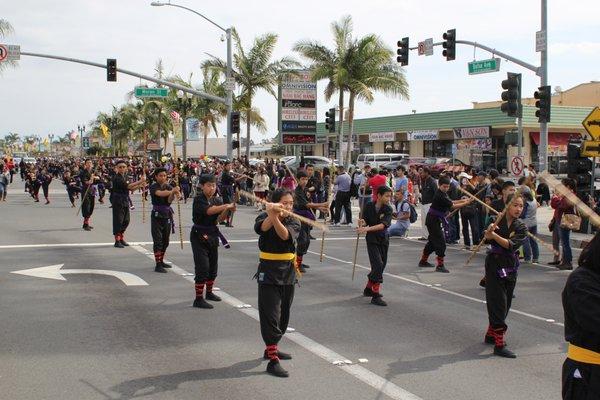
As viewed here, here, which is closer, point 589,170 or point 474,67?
point 589,170

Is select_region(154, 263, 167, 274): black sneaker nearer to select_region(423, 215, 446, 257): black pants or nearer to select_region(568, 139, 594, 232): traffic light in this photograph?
select_region(423, 215, 446, 257): black pants

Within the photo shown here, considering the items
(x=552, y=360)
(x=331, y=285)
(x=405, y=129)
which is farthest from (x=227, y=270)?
(x=405, y=129)

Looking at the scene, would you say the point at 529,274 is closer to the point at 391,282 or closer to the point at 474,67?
the point at 391,282

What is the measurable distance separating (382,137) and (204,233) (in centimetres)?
4748

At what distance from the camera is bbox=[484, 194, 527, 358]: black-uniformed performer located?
7.30 meters

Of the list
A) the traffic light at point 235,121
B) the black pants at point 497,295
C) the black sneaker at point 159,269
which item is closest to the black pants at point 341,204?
the black sneaker at point 159,269

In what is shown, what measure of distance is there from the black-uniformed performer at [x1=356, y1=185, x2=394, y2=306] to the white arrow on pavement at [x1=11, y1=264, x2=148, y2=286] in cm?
368

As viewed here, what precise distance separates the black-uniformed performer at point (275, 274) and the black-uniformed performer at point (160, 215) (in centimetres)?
538

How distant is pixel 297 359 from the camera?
22.7ft

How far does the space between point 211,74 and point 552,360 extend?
40625mm

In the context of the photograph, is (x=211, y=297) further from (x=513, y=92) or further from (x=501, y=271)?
(x=513, y=92)

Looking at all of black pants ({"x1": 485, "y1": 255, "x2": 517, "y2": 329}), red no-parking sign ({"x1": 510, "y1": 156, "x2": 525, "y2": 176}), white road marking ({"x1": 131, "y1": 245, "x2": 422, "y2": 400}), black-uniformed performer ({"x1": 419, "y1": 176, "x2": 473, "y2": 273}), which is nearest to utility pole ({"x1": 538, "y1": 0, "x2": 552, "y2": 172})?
red no-parking sign ({"x1": 510, "y1": 156, "x2": 525, "y2": 176})

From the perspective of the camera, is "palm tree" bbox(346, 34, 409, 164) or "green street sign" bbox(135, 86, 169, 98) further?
"palm tree" bbox(346, 34, 409, 164)

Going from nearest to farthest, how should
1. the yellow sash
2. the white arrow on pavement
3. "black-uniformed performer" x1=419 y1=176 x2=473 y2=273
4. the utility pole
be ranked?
the yellow sash
the white arrow on pavement
"black-uniformed performer" x1=419 y1=176 x2=473 y2=273
the utility pole
